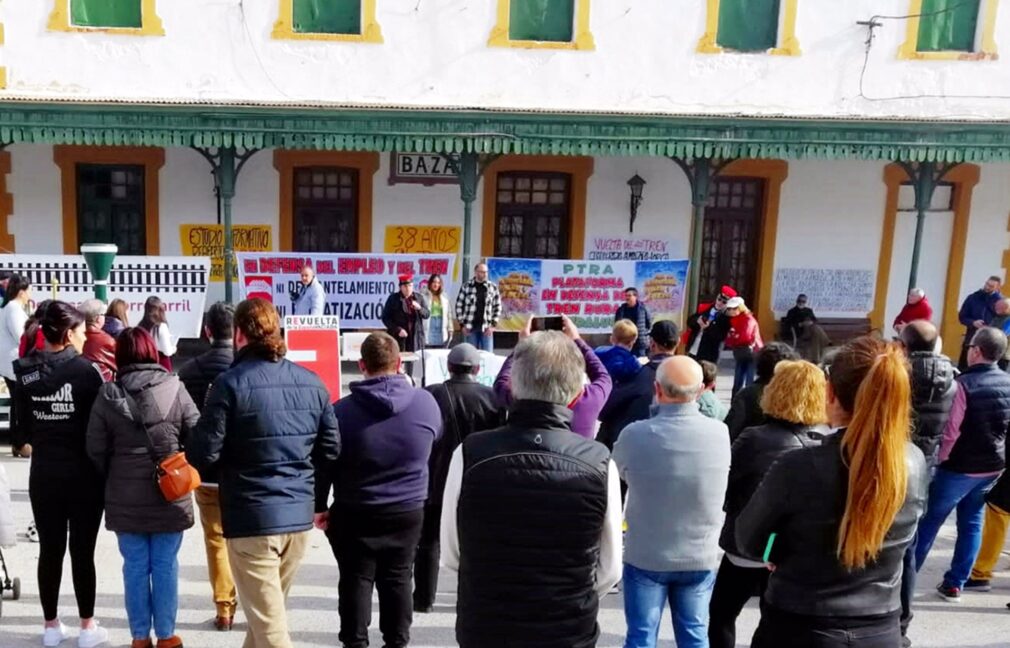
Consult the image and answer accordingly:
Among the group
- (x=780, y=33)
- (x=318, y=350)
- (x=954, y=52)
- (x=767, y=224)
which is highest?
(x=780, y=33)

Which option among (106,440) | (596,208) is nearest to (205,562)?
(106,440)

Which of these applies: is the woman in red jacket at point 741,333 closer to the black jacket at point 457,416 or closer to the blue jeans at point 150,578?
the black jacket at point 457,416

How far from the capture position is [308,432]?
152 inches

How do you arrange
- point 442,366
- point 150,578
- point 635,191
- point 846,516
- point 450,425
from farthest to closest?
point 635,191 < point 442,366 < point 450,425 < point 150,578 < point 846,516

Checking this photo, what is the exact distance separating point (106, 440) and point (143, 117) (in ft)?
26.8

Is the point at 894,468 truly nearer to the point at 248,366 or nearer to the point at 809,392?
the point at 809,392

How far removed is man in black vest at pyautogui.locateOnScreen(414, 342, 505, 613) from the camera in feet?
15.6

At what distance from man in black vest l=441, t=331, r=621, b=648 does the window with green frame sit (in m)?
12.3

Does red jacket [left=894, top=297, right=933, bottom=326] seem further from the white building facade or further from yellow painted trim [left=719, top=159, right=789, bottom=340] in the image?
yellow painted trim [left=719, top=159, right=789, bottom=340]

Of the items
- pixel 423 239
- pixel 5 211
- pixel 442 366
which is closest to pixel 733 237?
pixel 423 239

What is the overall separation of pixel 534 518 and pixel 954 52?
A: 1424 centimetres

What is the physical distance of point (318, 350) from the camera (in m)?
9.05

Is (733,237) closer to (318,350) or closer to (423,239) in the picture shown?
(423,239)

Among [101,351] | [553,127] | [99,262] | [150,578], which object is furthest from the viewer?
[553,127]
